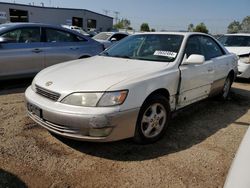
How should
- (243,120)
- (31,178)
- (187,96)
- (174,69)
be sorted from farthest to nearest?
(243,120) → (187,96) → (174,69) → (31,178)

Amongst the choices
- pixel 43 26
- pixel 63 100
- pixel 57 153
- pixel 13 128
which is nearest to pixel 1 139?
pixel 13 128

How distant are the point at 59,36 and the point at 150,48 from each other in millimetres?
3218

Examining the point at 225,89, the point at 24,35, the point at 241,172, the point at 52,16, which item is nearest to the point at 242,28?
the point at 52,16

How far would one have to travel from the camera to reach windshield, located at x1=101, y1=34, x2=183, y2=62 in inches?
167

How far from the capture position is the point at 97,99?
316 centimetres

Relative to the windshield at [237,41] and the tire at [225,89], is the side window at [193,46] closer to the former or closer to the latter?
the tire at [225,89]

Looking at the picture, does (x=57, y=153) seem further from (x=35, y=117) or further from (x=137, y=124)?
(x=137, y=124)

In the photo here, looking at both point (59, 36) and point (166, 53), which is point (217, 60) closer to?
point (166, 53)

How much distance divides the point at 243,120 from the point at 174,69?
6.14ft

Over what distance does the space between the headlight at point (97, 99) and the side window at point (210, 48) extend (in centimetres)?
235

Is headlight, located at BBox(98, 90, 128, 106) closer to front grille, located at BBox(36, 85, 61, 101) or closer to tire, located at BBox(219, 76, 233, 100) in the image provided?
front grille, located at BBox(36, 85, 61, 101)

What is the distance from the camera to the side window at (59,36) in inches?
264

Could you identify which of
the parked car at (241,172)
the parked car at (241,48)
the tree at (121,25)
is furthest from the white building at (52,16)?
the parked car at (241,172)

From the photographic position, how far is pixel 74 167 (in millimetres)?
3143
